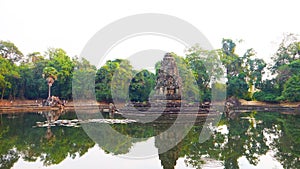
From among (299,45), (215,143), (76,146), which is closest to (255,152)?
(215,143)

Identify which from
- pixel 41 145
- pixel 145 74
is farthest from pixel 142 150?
pixel 145 74

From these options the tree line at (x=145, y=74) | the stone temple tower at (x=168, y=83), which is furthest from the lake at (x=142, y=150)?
the tree line at (x=145, y=74)

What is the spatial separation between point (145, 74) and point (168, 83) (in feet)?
85.8

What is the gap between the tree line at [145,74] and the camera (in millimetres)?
46125

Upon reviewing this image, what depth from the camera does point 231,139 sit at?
13.3m

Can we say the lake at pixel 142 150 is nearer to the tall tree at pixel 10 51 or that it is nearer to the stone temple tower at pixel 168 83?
the stone temple tower at pixel 168 83

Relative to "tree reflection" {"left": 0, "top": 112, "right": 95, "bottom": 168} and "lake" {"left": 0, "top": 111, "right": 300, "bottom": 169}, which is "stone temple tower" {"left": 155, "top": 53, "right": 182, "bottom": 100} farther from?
"tree reflection" {"left": 0, "top": 112, "right": 95, "bottom": 168}

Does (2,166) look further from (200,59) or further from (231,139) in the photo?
(200,59)

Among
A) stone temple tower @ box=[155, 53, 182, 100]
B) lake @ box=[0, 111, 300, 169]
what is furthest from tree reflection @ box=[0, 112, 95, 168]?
stone temple tower @ box=[155, 53, 182, 100]

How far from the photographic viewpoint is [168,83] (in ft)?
87.6

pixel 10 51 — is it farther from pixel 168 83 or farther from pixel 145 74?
pixel 168 83

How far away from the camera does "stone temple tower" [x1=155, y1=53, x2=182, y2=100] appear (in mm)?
26297

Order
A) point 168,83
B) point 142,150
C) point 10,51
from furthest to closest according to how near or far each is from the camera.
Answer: point 10,51 < point 168,83 < point 142,150

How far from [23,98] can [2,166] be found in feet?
148
